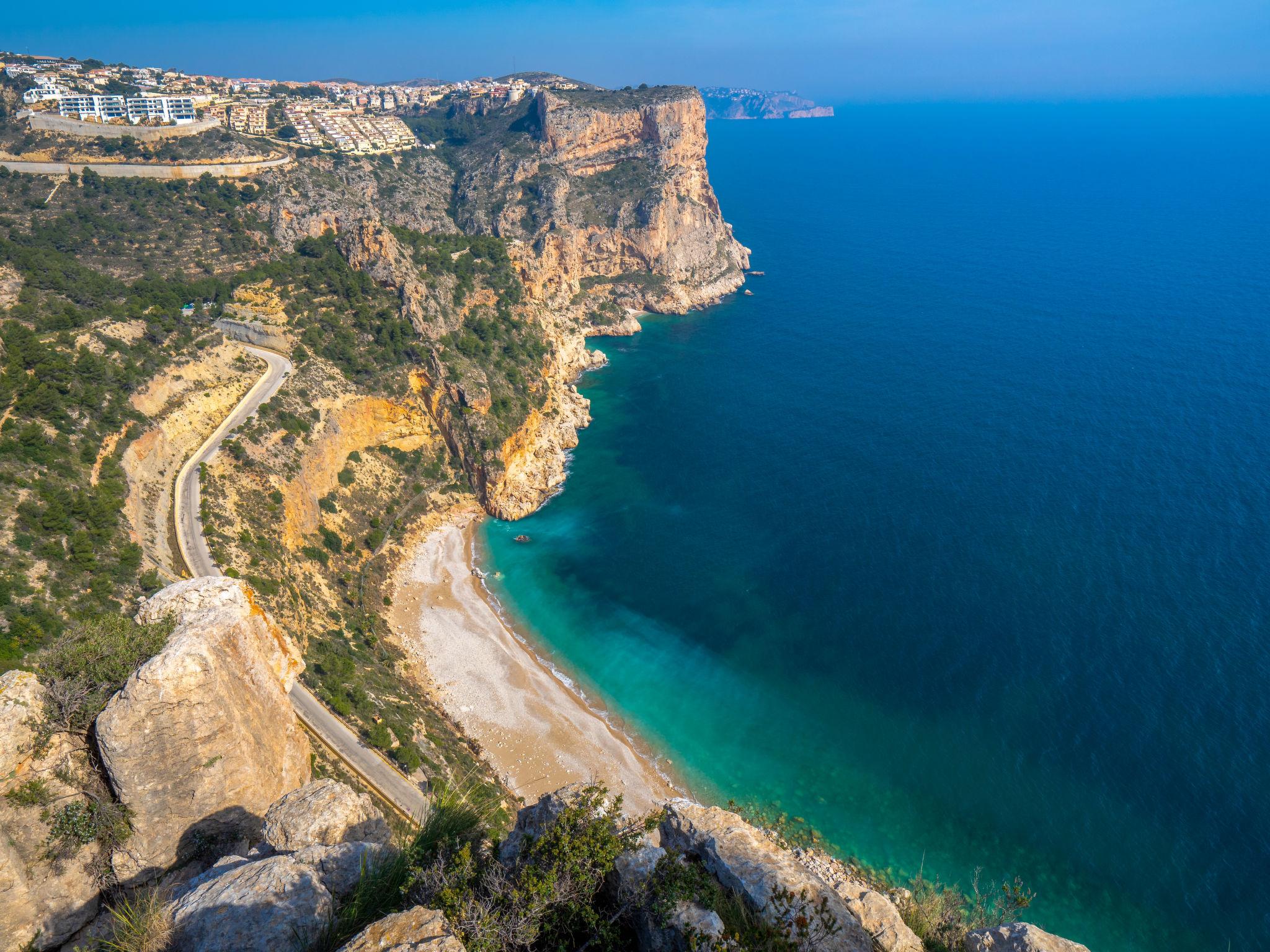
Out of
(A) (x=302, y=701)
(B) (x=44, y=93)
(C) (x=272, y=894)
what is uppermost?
(B) (x=44, y=93)

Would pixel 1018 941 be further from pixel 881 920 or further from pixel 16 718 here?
pixel 16 718

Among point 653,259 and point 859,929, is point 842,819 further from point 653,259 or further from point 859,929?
point 653,259

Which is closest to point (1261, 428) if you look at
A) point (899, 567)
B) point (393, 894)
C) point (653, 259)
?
point (899, 567)

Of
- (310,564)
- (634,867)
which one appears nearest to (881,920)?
(634,867)

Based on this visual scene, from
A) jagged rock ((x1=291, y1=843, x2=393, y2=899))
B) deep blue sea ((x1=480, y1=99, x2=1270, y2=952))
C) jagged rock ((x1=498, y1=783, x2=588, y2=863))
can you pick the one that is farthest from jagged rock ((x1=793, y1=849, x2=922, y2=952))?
deep blue sea ((x1=480, y1=99, x2=1270, y2=952))

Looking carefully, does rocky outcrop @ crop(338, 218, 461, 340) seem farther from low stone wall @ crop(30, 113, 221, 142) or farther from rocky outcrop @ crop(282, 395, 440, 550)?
low stone wall @ crop(30, 113, 221, 142)

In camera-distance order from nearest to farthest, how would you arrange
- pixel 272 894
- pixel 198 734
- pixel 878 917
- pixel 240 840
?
pixel 272 894 < pixel 198 734 < pixel 240 840 < pixel 878 917

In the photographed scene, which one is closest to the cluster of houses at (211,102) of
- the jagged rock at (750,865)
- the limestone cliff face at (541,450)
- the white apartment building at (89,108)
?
the white apartment building at (89,108)
